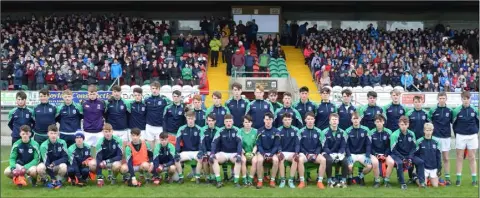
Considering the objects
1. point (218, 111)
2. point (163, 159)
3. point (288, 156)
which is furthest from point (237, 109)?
point (163, 159)

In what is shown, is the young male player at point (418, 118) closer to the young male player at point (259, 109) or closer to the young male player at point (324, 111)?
the young male player at point (324, 111)

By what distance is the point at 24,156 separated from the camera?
1080 cm

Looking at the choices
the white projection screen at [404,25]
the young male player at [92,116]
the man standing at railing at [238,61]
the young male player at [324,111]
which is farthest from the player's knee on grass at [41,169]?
the white projection screen at [404,25]

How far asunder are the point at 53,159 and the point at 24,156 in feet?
1.56

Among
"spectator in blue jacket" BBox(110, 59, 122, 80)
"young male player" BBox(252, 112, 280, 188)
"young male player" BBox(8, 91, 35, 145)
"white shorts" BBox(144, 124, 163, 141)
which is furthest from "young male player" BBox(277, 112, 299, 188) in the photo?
"spectator in blue jacket" BBox(110, 59, 122, 80)

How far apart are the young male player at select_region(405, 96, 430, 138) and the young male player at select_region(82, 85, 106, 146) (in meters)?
5.67

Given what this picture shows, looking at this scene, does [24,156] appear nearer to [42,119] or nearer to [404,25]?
[42,119]

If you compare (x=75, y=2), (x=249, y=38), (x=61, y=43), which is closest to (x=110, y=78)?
(x=61, y=43)

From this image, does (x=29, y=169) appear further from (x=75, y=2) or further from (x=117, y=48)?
(x=75, y=2)

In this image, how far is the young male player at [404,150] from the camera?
35.8ft

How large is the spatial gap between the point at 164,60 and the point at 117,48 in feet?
10.2

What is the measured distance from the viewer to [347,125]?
12.2 m

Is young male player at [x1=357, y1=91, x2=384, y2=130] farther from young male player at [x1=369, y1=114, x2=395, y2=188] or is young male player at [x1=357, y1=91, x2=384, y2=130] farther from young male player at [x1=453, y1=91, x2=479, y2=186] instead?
young male player at [x1=453, y1=91, x2=479, y2=186]

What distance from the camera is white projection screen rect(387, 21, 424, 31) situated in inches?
1312
